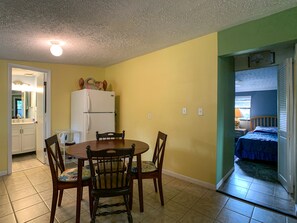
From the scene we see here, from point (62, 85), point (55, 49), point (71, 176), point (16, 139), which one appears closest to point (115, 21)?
point (55, 49)

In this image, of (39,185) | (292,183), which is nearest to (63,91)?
(39,185)

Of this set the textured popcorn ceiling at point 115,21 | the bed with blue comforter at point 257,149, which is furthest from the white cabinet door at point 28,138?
the bed with blue comforter at point 257,149

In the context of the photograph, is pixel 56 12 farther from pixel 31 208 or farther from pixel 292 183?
pixel 292 183

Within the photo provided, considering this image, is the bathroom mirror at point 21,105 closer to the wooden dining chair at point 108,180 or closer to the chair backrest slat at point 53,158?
the chair backrest slat at point 53,158

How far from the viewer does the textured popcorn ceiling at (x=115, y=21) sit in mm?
1739

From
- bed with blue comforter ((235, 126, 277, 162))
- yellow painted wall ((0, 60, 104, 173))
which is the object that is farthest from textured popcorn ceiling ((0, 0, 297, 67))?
bed with blue comforter ((235, 126, 277, 162))

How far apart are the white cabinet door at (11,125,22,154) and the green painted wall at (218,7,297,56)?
16.3 feet

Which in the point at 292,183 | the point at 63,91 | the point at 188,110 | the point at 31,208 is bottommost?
the point at 31,208

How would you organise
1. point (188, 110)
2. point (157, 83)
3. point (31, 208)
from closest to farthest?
point (31, 208) < point (188, 110) < point (157, 83)

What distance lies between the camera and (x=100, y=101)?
Answer: 3633 millimetres

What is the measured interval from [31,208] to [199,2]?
3074mm

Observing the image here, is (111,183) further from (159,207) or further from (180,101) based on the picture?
(180,101)

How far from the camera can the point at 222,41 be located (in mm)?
2420

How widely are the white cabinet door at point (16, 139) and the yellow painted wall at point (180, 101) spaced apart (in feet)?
9.63
